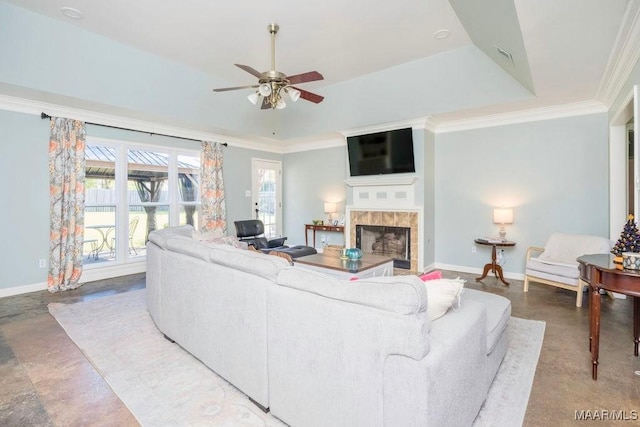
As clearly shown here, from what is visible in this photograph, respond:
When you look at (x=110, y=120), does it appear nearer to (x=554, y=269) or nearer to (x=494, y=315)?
(x=494, y=315)

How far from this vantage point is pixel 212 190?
6.26m

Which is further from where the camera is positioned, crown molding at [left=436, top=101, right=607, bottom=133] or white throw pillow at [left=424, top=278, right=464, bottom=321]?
crown molding at [left=436, top=101, right=607, bottom=133]

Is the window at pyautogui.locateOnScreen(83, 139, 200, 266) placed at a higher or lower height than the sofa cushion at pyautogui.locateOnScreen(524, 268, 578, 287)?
higher

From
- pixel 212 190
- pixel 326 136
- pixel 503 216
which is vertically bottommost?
pixel 503 216

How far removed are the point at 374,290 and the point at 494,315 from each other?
1291mm

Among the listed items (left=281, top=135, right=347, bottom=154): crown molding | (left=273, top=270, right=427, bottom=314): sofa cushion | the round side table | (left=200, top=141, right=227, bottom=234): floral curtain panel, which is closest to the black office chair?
(left=200, top=141, right=227, bottom=234): floral curtain panel

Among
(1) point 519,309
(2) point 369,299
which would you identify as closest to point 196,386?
(2) point 369,299

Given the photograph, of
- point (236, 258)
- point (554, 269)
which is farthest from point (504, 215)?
point (236, 258)

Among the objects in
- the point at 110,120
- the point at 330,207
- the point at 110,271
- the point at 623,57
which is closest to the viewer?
the point at 623,57

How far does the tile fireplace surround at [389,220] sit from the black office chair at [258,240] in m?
1.37

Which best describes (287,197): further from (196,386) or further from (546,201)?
(196,386)

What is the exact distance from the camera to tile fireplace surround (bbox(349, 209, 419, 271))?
5.50 m

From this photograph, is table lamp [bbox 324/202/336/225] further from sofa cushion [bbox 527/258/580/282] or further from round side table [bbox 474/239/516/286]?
sofa cushion [bbox 527/258/580/282]

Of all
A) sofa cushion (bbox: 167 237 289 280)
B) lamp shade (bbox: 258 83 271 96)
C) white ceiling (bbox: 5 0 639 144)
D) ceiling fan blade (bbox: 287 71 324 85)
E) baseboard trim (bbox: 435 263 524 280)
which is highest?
white ceiling (bbox: 5 0 639 144)
